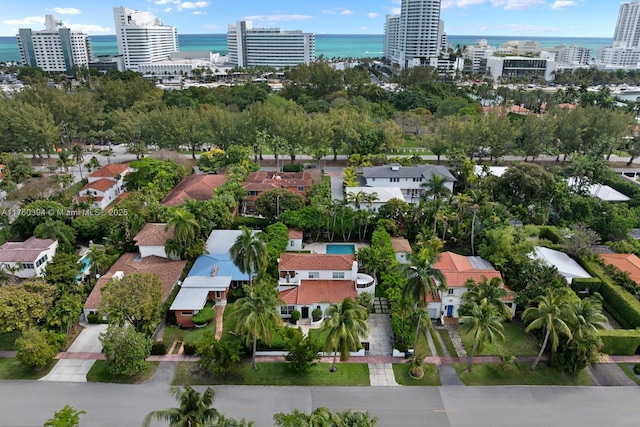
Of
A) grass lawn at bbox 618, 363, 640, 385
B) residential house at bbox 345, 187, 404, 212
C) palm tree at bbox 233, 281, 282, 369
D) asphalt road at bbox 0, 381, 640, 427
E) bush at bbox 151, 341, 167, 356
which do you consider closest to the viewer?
asphalt road at bbox 0, 381, 640, 427

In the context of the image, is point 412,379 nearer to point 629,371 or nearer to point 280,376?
point 280,376

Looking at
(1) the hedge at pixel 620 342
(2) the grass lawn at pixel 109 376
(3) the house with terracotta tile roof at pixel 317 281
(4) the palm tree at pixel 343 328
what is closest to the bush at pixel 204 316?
(2) the grass lawn at pixel 109 376

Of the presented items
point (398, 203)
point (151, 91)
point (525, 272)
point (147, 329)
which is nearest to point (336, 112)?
point (398, 203)

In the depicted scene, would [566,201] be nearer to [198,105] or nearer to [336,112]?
[336,112]

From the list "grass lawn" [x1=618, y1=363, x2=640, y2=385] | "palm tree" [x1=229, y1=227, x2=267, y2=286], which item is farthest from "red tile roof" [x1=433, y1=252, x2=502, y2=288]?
"palm tree" [x1=229, y1=227, x2=267, y2=286]

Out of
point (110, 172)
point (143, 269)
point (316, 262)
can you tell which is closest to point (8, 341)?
point (143, 269)

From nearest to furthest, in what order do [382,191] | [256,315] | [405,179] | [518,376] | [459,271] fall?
[256,315], [518,376], [459,271], [382,191], [405,179]

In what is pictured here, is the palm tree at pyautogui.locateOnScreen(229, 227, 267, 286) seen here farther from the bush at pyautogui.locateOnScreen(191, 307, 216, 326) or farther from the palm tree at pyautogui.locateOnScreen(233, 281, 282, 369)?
the palm tree at pyautogui.locateOnScreen(233, 281, 282, 369)
